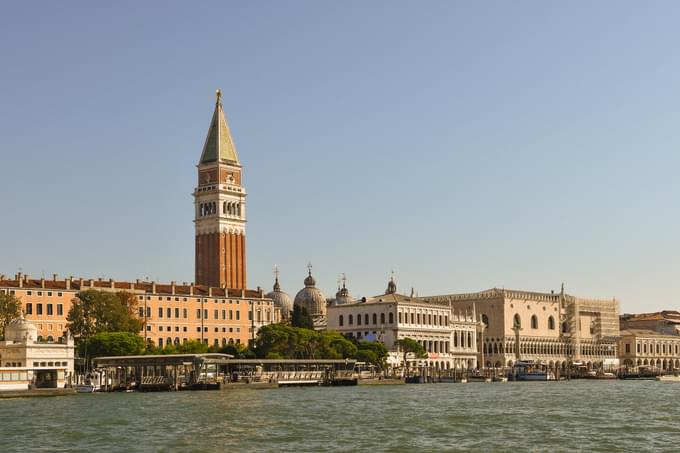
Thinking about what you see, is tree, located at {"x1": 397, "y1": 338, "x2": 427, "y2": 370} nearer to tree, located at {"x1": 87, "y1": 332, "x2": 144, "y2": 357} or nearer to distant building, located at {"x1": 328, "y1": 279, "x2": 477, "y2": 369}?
distant building, located at {"x1": 328, "y1": 279, "x2": 477, "y2": 369}

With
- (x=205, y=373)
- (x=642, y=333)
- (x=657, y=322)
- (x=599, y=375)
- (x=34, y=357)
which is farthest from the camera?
(x=657, y=322)

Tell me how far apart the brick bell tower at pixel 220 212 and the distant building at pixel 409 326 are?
11.2 m

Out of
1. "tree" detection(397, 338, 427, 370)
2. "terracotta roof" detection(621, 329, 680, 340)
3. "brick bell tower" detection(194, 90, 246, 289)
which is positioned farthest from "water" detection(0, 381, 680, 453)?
"terracotta roof" detection(621, 329, 680, 340)

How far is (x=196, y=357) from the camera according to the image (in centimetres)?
7581

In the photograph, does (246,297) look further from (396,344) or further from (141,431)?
(141,431)

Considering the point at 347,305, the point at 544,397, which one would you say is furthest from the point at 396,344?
the point at 544,397

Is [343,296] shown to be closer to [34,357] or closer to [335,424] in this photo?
[34,357]

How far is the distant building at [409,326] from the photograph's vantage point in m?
113

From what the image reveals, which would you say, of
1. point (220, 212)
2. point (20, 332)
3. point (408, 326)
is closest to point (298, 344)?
point (408, 326)

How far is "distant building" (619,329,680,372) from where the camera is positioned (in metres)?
153

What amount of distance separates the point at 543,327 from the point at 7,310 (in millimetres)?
74244

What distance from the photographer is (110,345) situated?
82312mm

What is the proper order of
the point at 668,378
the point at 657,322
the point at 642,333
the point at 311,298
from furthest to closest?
the point at 657,322, the point at 642,333, the point at 311,298, the point at 668,378

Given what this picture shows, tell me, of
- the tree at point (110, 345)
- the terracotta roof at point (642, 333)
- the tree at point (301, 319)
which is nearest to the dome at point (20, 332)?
the tree at point (110, 345)
